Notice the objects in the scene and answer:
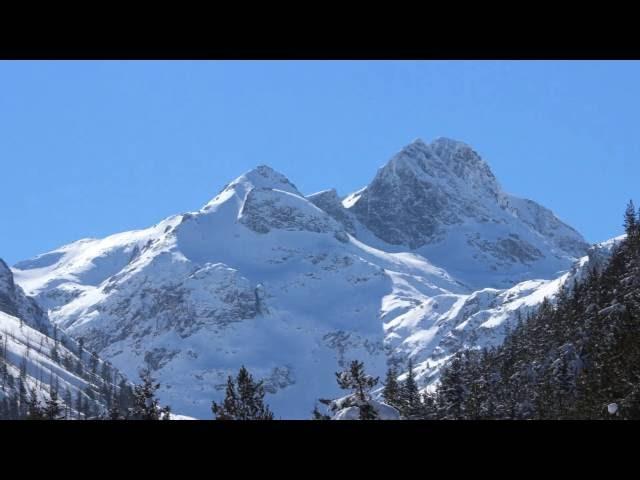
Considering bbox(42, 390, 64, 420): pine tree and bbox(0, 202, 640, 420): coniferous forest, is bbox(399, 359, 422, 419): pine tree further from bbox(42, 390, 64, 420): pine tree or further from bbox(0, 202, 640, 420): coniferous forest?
bbox(42, 390, 64, 420): pine tree

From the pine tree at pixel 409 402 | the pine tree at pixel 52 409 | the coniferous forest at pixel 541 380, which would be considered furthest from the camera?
the pine tree at pixel 409 402

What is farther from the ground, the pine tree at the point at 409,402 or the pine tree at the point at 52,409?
the pine tree at the point at 409,402

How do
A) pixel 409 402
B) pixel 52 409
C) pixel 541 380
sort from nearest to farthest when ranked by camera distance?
pixel 52 409
pixel 409 402
pixel 541 380

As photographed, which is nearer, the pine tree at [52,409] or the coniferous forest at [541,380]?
the pine tree at [52,409]

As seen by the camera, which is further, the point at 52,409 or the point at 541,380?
the point at 541,380

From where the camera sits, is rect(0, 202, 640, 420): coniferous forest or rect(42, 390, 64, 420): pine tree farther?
rect(0, 202, 640, 420): coniferous forest

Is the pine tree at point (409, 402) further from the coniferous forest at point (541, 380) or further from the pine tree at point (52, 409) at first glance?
the pine tree at point (52, 409)

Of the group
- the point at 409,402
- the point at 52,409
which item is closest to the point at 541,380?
the point at 409,402

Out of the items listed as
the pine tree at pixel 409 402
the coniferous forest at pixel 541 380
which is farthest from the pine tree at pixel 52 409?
the pine tree at pixel 409 402

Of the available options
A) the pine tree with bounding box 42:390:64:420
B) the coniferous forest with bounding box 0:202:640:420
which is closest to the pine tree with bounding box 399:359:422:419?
the coniferous forest with bounding box 0:202:640:420

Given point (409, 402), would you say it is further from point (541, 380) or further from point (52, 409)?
point (52, 409)
